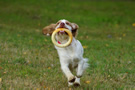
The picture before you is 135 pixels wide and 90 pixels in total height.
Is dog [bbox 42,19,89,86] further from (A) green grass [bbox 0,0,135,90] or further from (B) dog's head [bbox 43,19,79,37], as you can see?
(A) green grass [bbox 0,0,135,90]

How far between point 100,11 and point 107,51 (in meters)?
12.6

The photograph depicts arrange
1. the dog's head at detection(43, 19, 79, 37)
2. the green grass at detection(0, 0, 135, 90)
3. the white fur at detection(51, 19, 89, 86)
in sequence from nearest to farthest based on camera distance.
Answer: the dog's head at detection(43, 19, 79, 37) < the white fur at detection(51, 19, 89, 86) < the green grass at detection(0, 0, 135, 90)

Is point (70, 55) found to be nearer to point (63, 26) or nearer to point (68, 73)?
point (68, 73)

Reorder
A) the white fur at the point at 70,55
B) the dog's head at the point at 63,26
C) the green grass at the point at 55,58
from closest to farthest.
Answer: the dog's head at the point at 63,26, the white fur at the point at 70,55, the green grass at the point at 55,58

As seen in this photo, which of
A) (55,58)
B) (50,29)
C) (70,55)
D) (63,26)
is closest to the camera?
(63,26)

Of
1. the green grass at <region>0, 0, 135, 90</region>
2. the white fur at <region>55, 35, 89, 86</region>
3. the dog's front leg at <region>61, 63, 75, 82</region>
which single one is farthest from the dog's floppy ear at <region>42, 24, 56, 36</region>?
the green grass at <region>0, 0, 135, 90</region>

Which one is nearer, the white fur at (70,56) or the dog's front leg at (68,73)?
the dog's front leg at (68,73)

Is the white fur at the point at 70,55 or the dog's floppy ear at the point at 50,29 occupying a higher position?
the dog's floppy ear at the point at 50,29

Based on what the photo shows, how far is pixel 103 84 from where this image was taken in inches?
204

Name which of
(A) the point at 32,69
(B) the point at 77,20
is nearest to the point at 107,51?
(A) the point at 32,69

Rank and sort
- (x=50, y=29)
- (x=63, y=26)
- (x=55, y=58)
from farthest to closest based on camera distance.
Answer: (x=55, y=58) < (x=50, y=29) < (x=63, y=26)

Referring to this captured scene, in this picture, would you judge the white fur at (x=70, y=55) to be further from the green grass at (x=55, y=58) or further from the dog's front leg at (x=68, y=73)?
the green grass at (x=55, y=58)

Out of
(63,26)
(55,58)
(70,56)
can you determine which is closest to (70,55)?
(70,56)

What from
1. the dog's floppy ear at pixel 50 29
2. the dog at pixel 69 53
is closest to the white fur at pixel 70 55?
the dog at pixel 69 53
